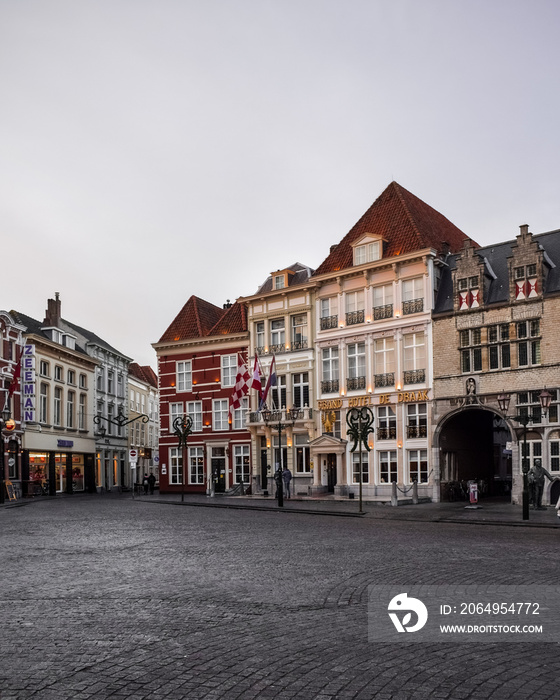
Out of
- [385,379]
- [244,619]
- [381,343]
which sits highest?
[381,343]

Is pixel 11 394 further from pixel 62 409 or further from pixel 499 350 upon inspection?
pixel 499 350

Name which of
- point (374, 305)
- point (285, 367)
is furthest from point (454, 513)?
point (285, 367)

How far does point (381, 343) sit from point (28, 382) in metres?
25.1

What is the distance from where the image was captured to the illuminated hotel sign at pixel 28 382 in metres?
53.1

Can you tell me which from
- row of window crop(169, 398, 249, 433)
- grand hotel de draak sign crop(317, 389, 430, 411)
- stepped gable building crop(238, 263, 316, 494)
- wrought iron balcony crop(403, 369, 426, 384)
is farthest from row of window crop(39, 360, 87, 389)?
wrought iron balcony crop(403, 369, 426, 384)

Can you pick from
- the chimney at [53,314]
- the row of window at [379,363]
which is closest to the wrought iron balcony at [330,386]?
the row of window at [379,363]

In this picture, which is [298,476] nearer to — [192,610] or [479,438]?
[479,438]

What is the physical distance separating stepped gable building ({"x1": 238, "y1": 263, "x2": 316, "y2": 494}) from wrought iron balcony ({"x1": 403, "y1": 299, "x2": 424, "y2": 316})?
274 inches

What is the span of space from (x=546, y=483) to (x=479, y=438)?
9828mm

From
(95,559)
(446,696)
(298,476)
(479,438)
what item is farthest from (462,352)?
(446,696)

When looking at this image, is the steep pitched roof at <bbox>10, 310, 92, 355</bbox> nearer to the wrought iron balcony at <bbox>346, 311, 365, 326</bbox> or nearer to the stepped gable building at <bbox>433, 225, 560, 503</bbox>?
the wrought iron balcony at <bbox>346, 311, 365, 326</bbox>

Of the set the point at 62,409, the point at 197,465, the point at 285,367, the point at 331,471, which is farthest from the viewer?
the point at 62,409

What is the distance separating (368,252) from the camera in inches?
1753

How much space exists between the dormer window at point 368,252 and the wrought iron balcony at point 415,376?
6.87 m
